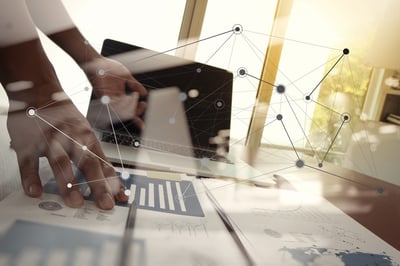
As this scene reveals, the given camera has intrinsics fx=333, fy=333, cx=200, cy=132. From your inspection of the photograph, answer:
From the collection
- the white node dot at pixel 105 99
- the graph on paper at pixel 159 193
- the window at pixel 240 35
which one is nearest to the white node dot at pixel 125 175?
the graph on paper at pixel 159 193

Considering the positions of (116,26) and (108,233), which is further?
(116,26)

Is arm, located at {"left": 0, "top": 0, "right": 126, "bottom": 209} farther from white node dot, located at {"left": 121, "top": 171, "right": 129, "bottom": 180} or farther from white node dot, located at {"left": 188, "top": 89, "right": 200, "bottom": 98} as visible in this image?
white node dot, located at {"left": 188, "top": 89, "right": 200, "bottom": 98}

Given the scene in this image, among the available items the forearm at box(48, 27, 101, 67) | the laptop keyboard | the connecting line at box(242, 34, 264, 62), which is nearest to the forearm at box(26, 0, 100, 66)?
the forearm at box(48, 27, 101, 67)

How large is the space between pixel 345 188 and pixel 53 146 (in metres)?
0.50

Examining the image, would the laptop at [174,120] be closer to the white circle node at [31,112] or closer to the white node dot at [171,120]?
the white node dot at [171,120]

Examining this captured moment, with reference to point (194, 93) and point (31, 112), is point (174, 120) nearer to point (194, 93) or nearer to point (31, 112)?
point (194, 93)

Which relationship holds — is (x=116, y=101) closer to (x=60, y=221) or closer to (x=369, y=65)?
(x=60, y=221)

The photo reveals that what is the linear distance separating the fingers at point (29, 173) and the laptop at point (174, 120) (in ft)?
0.38

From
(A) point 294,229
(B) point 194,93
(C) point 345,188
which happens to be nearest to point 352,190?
(C) point 345,188

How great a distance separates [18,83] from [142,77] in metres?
0.20

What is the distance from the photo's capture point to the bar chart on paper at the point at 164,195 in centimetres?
42

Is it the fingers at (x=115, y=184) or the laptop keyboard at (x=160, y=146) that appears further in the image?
the laptop keyboard at (x=160, y=146)

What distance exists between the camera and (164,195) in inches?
17.7

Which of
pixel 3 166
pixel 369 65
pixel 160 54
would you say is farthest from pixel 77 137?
pixel 369 65
